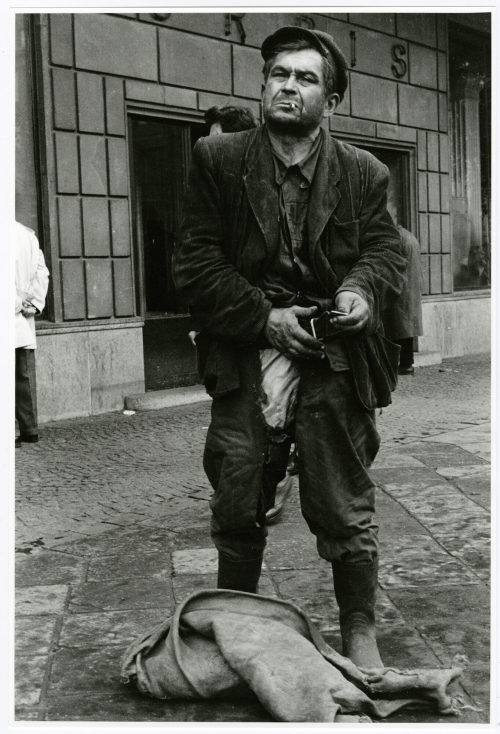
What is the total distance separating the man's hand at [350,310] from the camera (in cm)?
277

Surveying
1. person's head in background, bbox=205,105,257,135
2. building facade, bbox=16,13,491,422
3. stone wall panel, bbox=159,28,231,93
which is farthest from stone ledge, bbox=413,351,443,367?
person's head in background, bbox=205,105,257,135

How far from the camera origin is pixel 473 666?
292 centimetres

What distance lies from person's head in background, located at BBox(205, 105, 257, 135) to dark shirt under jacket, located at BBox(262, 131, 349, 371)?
7.17 ft

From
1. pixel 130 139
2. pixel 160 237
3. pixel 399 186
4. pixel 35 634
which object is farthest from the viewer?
pixel 399 186

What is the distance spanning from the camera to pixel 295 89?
9.36 feet

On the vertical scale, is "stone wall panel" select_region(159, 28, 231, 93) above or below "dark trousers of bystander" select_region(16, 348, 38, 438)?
above

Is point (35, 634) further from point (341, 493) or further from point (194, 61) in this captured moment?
point (194, 61)

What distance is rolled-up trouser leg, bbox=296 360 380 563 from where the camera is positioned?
9.45 ft

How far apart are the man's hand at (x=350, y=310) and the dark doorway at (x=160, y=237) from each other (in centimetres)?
679

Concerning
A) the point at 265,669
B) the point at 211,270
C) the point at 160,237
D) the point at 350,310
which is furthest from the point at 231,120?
the point at 160,237

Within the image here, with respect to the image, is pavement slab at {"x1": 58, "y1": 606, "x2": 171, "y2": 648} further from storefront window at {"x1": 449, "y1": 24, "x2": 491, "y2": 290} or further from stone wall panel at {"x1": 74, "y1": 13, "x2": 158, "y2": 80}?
storefront window at {"x1": 449, "y1": 24, "x2": 491, "y2": 290}

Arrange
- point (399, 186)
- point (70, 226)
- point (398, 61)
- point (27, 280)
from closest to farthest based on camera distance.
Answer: point (27, 280) → point (70, 226) → point (398, 61) → point (399, 186)

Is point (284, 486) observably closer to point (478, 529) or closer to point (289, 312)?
point (478, 529)

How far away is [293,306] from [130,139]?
671 cm
